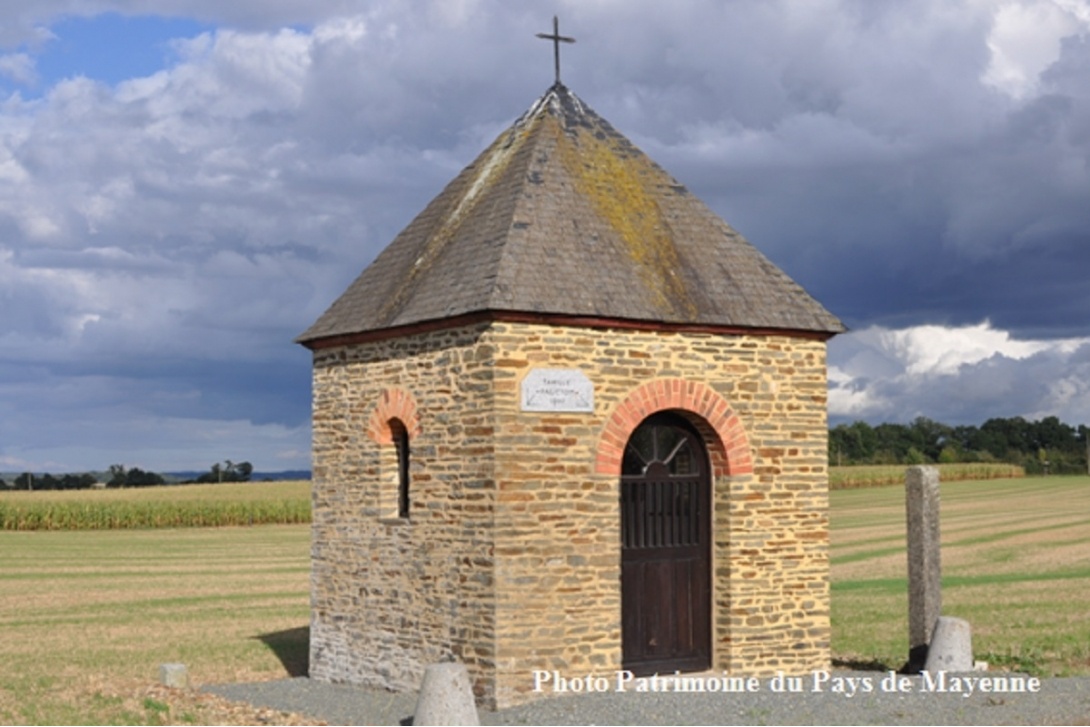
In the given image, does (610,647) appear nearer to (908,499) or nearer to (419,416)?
(419,416)

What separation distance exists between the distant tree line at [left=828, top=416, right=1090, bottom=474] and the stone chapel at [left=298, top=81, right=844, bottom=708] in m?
66.0

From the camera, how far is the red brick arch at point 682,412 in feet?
47.6

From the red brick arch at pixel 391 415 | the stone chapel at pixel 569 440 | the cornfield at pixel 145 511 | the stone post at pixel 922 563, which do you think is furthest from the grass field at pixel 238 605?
the cornfield at pixel 145 511

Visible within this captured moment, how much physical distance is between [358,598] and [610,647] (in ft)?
11.5

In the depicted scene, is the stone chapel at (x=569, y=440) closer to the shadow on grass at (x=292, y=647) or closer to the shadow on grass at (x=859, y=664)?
the shadow on grass at (x=859, y=664)

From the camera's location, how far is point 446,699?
1246 centimetres

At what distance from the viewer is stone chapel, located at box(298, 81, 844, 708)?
14117 millimetres

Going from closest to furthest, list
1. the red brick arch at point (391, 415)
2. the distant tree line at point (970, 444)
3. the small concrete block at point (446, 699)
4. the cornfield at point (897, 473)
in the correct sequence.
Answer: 1. the small concrete block at point (446, 699)
2. the red brick arch at point (391, 415)
3. the cornfield at point (897, 473)
4. the distant tree line at point (970, 444)

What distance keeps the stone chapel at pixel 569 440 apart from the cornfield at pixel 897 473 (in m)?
46.4

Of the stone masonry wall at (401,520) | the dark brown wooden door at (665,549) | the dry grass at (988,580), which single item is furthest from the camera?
the dry grass at (988,580)

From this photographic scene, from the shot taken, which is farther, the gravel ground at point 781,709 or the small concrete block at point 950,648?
the small concrete block at point 950,648

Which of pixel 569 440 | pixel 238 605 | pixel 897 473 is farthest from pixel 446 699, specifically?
pixel 897 473

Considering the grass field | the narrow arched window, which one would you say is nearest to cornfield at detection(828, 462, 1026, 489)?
the grass field

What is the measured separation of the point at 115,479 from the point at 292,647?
5557 centimetres
